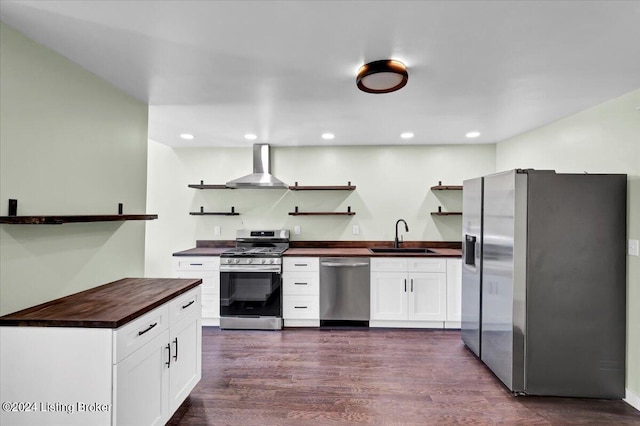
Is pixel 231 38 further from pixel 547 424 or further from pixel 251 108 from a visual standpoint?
pixel 547 424

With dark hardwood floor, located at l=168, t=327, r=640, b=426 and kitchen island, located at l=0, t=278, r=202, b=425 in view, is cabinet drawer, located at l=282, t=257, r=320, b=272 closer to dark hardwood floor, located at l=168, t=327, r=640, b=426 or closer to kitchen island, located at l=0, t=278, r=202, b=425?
dark hardwood floor, located at l=168, t=327, r=640, b=426

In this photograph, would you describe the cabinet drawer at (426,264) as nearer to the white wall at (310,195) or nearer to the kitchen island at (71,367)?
the white wall at (310,195)

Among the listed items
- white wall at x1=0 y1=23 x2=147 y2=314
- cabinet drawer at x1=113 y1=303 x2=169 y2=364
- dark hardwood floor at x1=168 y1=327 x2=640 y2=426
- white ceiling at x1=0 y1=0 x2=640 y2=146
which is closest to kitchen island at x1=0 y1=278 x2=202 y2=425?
cabinet drawer at x1=113 y1=303 x2=169 y2=364

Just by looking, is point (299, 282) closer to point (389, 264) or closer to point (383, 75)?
point (389, 264)

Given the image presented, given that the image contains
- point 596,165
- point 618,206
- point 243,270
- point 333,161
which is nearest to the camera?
point 618,206

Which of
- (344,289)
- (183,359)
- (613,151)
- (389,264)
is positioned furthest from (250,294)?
(613,151)

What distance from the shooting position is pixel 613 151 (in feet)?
8.05

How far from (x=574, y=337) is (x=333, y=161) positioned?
3.19 meters

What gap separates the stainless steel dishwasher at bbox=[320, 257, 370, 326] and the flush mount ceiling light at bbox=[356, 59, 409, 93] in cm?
219

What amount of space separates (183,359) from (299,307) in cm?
179

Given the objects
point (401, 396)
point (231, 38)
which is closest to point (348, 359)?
point (401, 396)

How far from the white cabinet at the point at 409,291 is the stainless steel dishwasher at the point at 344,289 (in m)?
0.11

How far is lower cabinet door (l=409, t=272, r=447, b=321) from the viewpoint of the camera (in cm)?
366

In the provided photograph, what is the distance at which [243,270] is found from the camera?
12.1 feet
